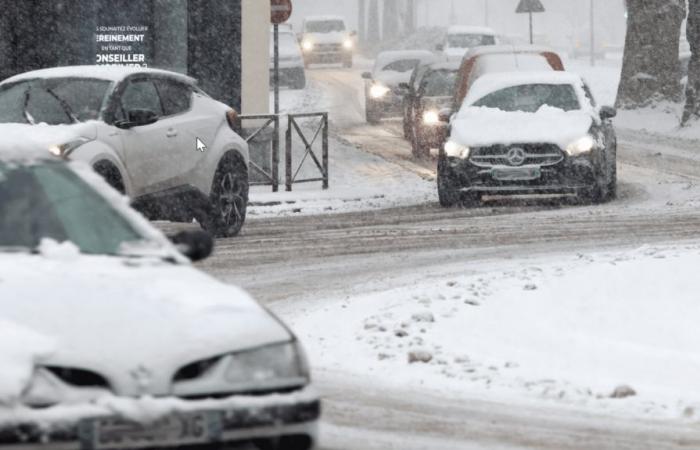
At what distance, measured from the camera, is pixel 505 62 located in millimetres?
26422

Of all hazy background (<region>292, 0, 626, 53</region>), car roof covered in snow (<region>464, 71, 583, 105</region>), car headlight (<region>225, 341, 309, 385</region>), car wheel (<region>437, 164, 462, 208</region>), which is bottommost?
hazy background (<region>292, 0, 626, 53</region>)

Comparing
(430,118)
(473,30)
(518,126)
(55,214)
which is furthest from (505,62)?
(473,30)

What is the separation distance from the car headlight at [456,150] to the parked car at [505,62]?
4606 mm

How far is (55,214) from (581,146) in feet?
46.2

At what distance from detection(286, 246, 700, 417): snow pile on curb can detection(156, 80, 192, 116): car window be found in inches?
166

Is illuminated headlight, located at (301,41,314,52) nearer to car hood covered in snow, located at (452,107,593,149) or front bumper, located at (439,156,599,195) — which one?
car hood covered in snow, located at (452,107,593,149)

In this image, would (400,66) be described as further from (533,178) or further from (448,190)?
(533,178)

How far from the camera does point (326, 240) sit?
57.3ft

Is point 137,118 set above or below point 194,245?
below

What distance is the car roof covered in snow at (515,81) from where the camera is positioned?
22.8m

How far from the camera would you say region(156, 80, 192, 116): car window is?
55.1 feet

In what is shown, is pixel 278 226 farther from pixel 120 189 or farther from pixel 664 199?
pixel 664 199

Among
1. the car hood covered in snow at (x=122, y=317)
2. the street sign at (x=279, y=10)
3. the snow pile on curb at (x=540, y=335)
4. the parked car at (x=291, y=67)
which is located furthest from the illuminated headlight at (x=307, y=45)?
the car hood covered in snow at (x=122, y=317)

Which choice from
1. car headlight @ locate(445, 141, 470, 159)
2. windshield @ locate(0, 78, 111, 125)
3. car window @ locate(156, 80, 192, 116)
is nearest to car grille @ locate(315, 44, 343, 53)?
car headlight @ locate(445, 141, 470, 159)
